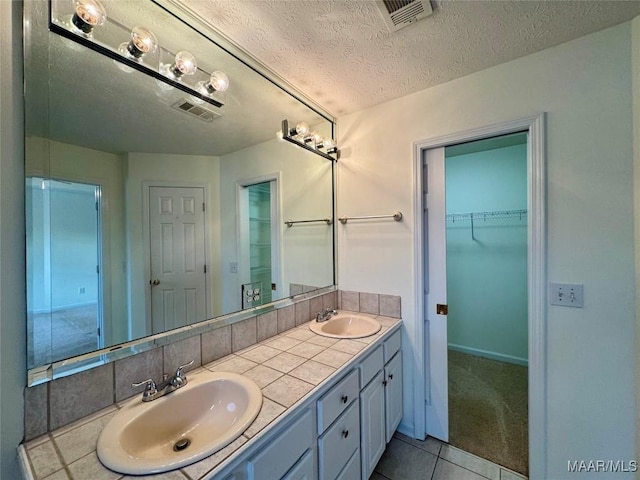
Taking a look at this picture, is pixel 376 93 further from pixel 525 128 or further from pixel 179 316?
pixel 179 316

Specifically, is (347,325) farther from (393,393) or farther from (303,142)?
(303,142)

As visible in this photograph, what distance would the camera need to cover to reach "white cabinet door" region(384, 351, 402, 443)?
61.6 inches

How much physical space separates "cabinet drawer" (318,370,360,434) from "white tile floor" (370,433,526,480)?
2.33ft

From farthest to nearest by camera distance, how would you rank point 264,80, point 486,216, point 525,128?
point 486,216
point 264,80
point 525,128

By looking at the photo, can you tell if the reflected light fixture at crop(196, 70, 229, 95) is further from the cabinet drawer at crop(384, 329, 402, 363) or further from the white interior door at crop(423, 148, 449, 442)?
the cabinet drawer at crop(384, 329, 402, 363)

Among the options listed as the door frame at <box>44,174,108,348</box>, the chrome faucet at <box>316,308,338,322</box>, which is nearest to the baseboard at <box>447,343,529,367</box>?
the chrome faucet at <box>316,308,338,322</box>

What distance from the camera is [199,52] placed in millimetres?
1240

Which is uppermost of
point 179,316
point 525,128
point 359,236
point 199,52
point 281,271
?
point 199,52

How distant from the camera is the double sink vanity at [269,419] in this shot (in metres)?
0.69

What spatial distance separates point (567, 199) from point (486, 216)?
1643 mm

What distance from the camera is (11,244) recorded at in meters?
0.74

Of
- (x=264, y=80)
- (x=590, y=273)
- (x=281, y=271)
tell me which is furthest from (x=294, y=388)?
(x=264, y=80)

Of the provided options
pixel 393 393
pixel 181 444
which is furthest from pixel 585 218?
pixel 181 444

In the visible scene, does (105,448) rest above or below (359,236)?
below
